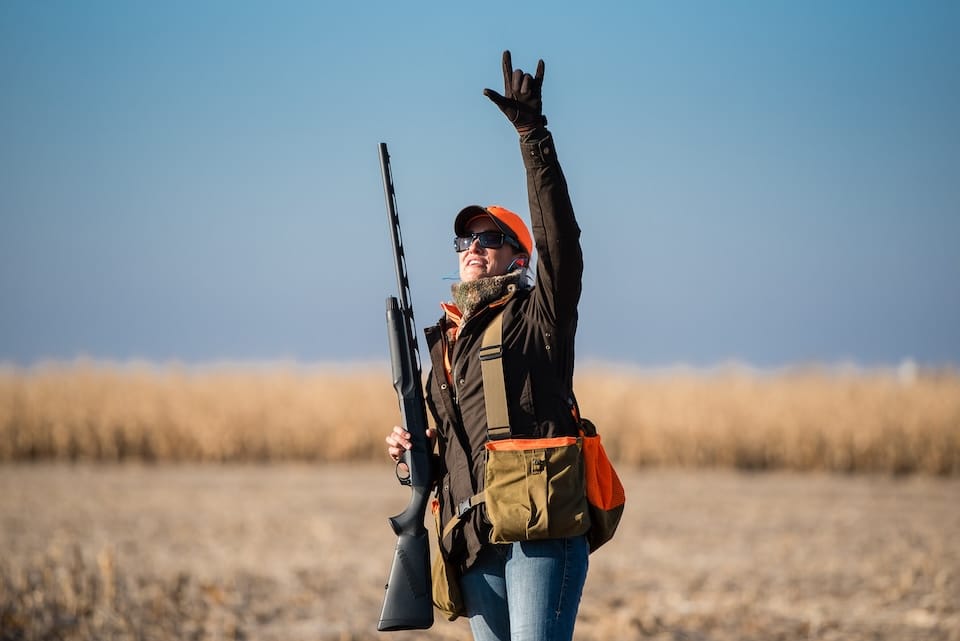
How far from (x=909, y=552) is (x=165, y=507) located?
8522 mm

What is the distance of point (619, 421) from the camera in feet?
68.4

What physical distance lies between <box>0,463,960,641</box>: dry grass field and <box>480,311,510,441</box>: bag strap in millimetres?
3738

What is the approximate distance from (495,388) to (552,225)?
55 centimetres

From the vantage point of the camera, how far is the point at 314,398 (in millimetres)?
22109

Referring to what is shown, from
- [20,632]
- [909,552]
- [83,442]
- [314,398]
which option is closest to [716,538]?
[909,552]

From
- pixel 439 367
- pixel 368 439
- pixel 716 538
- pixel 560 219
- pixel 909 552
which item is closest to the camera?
pixel 560 219

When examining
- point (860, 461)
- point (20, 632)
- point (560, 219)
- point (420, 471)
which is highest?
point (560, 219)

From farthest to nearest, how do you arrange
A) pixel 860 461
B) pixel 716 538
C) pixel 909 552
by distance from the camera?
1. pixel 860 461
2. pixel 716 538
3. pixel 909 552

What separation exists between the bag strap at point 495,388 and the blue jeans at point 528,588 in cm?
37

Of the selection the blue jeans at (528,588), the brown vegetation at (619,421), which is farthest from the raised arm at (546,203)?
the brown vegetation at (619,421)

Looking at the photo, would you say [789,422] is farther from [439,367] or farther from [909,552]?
[439,367]

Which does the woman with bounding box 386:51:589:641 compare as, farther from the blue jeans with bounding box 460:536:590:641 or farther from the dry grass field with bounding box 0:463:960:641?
the dry grass field with bounding box 0:463:960:641

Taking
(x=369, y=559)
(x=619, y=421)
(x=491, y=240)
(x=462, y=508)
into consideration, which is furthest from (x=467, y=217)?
(x=619, y=421)

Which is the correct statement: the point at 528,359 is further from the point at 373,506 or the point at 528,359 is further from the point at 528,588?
the point at 373,506
